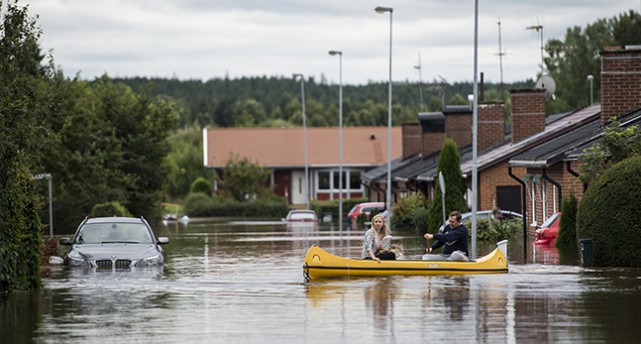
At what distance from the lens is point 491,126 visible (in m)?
57.9

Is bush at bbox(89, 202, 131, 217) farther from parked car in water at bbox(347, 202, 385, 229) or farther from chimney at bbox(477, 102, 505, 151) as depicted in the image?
parked car in water at bbox(347, 202, 385, 229)

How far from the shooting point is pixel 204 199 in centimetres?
9281

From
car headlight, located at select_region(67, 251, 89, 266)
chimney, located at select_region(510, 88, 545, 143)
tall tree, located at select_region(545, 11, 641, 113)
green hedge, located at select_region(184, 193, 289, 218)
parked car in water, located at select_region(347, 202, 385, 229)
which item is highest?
tall tree, located at select_region(545, 11, 641, 113)

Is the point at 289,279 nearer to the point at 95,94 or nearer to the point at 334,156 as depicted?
the point at 95,94

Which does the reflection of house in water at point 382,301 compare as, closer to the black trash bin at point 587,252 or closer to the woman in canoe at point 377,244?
the woman in canoe at point 377,244

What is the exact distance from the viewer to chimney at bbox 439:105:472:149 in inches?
2522

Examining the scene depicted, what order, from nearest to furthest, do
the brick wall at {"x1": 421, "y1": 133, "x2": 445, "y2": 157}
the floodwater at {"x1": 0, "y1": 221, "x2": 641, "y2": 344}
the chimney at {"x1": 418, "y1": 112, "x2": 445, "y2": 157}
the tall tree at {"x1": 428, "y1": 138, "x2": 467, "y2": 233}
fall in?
1. the floodwater at {"x1": 0, "y1": 221, "x2": 641, "y2": 344}
2. the tall tree at {"x1": 428, "y1": 138, "x2": 467, "y2": 233}
3. the chimney at {"x1": 418, "y1": 112, "x2": 445, "y2": 157}
4. the brick wall at {"x1": 421, "y1": 133, "x2": 445, "y2": 157}

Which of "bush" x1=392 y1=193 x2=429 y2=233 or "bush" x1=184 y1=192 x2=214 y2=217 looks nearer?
"bush" x1=392 y1=193 x2=429 y2=233

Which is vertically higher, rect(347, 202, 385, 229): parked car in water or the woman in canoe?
the woman in canoe

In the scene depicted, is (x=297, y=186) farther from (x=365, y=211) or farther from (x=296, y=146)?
(x=365, y=211)

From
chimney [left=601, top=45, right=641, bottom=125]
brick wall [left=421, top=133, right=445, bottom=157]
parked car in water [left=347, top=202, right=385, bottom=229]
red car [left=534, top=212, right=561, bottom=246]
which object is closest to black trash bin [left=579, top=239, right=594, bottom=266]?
red car [left=534, top=212, right=561, bottom=246]

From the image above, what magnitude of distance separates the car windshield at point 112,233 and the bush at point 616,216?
891 centimetres

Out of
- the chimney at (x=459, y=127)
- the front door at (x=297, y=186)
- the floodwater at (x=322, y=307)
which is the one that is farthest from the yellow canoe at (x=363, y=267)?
the front door at (x=297, y=186)

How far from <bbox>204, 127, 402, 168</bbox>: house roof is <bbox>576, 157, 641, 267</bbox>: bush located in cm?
7599
